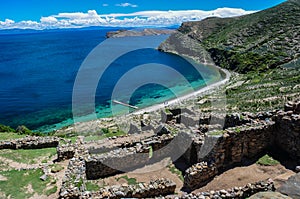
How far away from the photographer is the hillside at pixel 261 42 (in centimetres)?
9344

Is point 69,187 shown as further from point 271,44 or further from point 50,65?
point 50,65

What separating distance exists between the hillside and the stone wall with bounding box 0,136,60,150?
7624 centimetres

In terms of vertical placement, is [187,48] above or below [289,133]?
above

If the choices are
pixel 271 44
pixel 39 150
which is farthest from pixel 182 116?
pixel 271 44

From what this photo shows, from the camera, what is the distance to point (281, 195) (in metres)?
9.41

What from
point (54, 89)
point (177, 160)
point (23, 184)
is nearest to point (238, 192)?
point (177, 160)

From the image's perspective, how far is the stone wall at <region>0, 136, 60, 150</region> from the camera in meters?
23.3

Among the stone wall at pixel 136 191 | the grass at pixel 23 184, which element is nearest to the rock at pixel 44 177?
the grass at pixel 23 184

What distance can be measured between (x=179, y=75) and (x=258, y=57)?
95.3 feet

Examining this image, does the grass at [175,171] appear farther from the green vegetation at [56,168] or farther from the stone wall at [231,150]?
the green vegetation at [56,168]

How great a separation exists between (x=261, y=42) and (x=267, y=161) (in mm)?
105835

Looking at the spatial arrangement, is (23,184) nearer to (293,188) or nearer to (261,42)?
(293,188)

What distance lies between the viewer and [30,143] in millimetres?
23641

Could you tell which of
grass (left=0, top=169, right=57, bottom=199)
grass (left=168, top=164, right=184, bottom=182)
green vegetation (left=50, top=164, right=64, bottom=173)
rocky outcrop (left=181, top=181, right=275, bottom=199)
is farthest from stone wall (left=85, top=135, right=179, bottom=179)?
rocky outcrop (left=181, top=181, right=275, bottom=199)
